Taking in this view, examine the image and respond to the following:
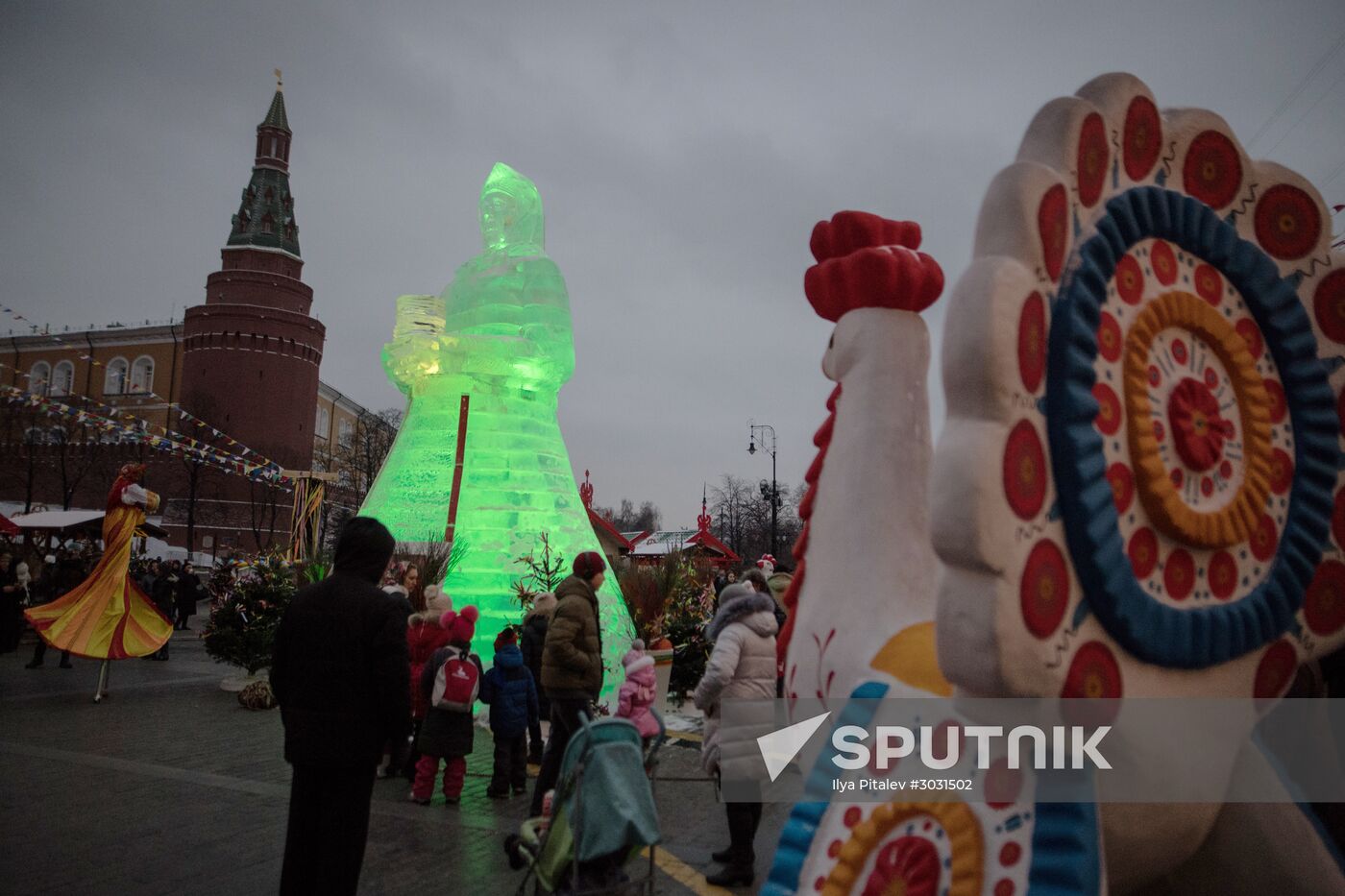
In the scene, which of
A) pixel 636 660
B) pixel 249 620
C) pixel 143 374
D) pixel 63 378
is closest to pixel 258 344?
pixel 143 374

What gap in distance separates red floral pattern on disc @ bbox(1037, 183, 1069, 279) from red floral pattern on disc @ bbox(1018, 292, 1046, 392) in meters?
0.11

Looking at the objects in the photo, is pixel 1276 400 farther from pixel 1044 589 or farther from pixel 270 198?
pixel 270 198

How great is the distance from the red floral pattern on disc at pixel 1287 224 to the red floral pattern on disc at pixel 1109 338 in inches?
32.5

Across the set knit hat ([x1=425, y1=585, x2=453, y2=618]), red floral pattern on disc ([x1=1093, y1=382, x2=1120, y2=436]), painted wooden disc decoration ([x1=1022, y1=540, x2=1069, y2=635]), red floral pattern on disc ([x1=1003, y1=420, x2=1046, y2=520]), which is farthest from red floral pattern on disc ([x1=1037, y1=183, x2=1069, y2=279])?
knit hat ([x1=425, y1=585, x2=453, y2=618])

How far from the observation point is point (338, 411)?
59219 mm

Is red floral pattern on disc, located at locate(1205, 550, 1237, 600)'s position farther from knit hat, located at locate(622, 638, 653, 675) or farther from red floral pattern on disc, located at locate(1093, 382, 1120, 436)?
knit hat, located at locate(622, 638, 653, 675)

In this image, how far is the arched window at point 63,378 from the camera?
2048 inches

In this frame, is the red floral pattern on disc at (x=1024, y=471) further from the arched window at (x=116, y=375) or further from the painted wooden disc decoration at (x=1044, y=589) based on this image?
the arched window at (x=116, y=375)

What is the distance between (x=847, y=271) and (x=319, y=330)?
47356 millimetres

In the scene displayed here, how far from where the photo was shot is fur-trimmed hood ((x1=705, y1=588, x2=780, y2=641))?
4.89 meters

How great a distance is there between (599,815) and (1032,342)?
8.73 feet

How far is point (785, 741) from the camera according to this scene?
3883 mm

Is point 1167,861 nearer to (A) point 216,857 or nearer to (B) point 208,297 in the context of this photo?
(A) point 216,857

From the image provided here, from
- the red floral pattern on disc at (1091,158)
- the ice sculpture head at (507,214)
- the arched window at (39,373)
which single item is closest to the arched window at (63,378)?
the arched window at (39,373)
